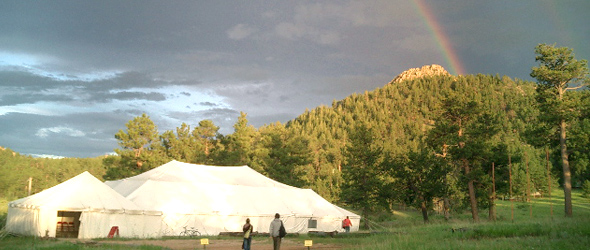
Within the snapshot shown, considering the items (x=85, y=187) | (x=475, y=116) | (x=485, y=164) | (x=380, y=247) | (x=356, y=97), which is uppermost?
(x=356, y=97)

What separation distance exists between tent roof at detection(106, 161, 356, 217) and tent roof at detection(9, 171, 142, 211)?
2706mm

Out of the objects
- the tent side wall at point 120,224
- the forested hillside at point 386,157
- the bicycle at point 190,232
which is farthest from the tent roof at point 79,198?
the forested hillside at point 386,157

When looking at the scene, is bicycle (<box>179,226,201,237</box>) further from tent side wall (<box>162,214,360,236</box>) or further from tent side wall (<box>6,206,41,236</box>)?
tent side wall (<box>6,206,41,236</box>)

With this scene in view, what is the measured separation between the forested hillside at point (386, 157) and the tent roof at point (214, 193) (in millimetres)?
9018

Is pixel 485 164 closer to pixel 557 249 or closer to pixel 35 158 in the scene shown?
pixel 557 249

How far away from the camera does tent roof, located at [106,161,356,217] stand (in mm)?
33188

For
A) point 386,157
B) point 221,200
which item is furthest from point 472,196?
point 221,200

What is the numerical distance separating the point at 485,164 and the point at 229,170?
22479 mm

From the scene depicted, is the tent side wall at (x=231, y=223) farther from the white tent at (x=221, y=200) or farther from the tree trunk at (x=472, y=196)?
the tree trunk at (x=472, y=196)

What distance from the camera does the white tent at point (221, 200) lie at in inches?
1294

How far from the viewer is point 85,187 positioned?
28828 mm

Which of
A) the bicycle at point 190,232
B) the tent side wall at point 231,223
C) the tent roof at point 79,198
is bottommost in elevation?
the bicycle at point 190,232

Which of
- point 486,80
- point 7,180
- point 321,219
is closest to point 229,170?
point 321,219

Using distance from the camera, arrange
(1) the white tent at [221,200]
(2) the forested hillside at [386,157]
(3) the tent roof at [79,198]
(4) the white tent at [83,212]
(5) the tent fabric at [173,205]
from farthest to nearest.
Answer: (2) the forested hillside at [386,157]
(1) the white tent at [221,200]
(5) the tent fabric at [173,205]
(3) the tent roof at [79,198]
(4) the white tent at [83,212]
